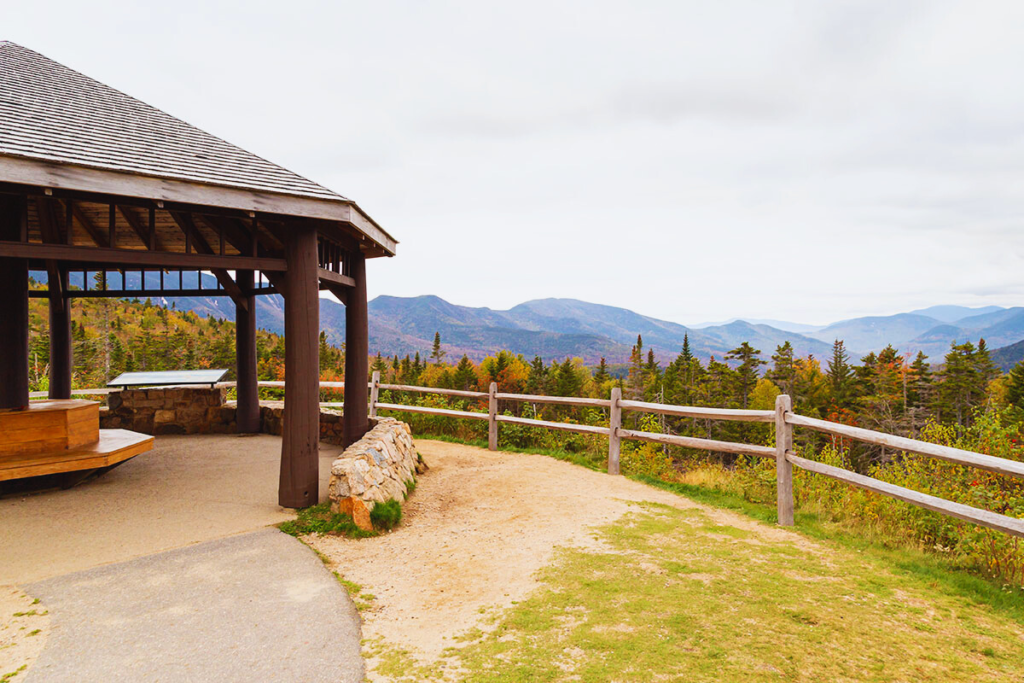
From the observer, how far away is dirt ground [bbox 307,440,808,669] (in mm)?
3875

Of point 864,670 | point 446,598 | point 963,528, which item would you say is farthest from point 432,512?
point 963,528

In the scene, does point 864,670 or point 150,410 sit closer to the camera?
point 864,670

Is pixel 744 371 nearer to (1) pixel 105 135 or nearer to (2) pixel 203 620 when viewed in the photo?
(1) pixel 105 135

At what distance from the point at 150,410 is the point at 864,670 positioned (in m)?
11.9

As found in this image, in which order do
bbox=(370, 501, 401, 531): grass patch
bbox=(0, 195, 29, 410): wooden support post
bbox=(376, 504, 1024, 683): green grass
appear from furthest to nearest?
bbox=(0, 195, 29, 410): wooden support post < bbox=(370, 501, 401, 531): grass patch < bbox=(376, 504, 1024, 683): green grass

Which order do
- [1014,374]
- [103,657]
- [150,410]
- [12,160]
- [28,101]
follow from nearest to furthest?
1. [103,657]
2. [12,160]
3. [28,101]
4. [150,410]
5. [1014,374]

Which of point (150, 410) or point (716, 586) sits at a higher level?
point (150, 410)

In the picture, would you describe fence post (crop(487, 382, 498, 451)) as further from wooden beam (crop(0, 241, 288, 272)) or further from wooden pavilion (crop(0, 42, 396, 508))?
wooden beam (crop(0, 241, 288, 272))

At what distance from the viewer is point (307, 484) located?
6.20m

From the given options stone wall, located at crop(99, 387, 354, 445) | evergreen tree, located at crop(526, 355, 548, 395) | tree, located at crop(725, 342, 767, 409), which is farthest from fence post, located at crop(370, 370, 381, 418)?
tree, located at crop(725, 342, 767, 409)

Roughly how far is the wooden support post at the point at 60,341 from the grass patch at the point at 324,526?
775 cm

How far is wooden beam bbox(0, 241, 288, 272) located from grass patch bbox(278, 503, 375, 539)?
273cm

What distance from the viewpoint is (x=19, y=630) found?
11.7 feet

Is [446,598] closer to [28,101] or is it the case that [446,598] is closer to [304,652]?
[304,652]
